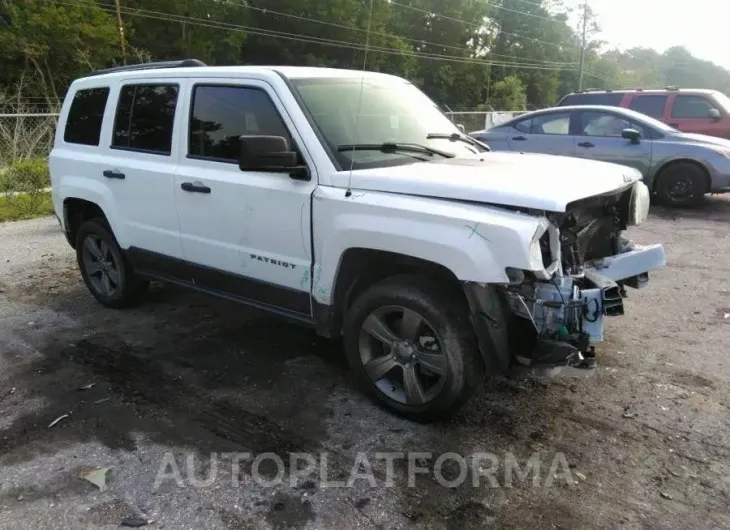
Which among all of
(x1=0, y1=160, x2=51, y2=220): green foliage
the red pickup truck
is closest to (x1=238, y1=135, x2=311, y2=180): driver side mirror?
(x1=0, y1=160, x2=51, y2=220): green foliage

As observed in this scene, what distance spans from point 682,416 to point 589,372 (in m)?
0.87

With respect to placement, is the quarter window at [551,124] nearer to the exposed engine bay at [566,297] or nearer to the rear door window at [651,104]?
the rear door window at [651,104]

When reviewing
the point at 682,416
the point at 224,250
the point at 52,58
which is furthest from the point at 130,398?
the point at 52,58

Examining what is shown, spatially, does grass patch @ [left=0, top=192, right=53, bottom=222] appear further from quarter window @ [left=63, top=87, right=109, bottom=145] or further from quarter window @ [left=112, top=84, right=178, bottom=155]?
quarter window @ [left=112, top=84, right=178, bottom=155]

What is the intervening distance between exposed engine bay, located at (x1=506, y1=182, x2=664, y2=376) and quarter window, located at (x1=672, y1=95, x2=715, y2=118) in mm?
9841

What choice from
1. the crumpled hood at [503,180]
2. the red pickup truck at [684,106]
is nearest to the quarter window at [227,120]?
the crumpled hood at [503,180]

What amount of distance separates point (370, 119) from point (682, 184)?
7389 millimetres

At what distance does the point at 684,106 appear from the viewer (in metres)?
11.7

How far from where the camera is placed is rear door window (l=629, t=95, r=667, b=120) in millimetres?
11898

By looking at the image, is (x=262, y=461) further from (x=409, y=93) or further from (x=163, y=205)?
(x=409, y=93)

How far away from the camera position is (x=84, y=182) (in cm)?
523

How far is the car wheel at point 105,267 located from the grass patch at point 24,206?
560 centimetres

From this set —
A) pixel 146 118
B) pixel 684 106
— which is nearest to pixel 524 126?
pixel 684 106

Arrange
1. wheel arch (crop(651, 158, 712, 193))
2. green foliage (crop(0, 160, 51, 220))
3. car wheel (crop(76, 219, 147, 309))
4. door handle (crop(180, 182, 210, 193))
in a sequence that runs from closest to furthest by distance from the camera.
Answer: door handle (crop(180, 182, 210, 193)) < car wheel (crop(76, 219, 147, 309)) < wheel arch (crop(651, 158, 712, 193)) < green foliage (crop(0, 160, 51, 220))
